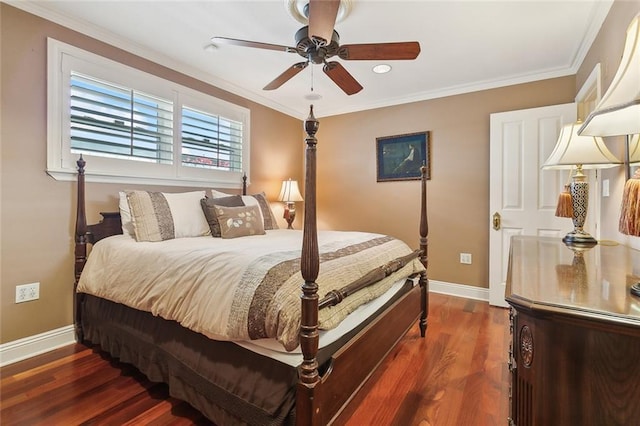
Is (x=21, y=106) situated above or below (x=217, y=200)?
above

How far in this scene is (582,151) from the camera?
5.01 ft

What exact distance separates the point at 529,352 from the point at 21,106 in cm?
314

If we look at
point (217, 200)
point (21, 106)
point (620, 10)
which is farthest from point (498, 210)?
point (21, 106)

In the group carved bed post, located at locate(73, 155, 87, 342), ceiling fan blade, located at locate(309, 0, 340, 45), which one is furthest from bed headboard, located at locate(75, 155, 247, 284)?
ceiling fan blade, located at locate(309, 0, 340, 45)

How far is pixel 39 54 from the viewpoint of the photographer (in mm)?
2156

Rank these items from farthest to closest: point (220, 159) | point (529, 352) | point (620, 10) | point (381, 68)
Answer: point (220, 159), point (381, 68), point (620, 10), point (529, 352)

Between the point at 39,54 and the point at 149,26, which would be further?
the point at 149,26

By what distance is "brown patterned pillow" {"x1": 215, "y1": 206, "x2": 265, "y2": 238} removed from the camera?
8.18 ft

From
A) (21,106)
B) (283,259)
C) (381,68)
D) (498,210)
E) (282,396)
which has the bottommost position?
(282,396)

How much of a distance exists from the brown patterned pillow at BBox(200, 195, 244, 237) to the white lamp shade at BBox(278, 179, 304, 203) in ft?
3.88

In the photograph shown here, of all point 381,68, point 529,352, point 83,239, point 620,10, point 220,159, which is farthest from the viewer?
point 220,159

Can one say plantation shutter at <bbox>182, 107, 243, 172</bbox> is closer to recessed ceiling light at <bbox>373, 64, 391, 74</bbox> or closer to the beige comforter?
the beige comforter

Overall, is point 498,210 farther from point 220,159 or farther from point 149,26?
point 149,26

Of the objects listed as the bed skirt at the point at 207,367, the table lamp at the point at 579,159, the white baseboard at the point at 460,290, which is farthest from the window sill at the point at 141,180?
the table lamp at the point at 579,159
